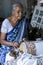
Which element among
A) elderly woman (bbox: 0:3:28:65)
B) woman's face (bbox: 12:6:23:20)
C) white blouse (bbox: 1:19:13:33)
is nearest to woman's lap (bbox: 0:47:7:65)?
elderly woman (bbox: 0:3:28:65)

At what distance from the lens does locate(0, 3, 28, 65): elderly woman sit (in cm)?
269

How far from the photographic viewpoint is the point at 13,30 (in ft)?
9.10

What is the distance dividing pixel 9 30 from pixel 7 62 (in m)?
0.44

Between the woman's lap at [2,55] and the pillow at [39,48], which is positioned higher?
the pillow at [39,48]

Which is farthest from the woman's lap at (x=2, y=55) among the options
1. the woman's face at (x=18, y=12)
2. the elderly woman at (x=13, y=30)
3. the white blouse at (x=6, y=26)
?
the woman's face at (x=18, y=12)

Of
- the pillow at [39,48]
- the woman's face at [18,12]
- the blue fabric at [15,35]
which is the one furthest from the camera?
the blue fabric at [15,35]

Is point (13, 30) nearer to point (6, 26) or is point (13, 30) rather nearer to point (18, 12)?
point (6, 26)

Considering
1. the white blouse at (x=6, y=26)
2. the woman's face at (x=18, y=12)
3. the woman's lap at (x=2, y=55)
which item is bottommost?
the woman's lap at (x=2, y=55)

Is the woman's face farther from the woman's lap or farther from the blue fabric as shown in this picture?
the woman's lap

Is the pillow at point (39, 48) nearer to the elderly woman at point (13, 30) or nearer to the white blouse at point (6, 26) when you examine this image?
the elderly woman at point (13, 30)

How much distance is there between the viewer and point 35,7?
3.83m

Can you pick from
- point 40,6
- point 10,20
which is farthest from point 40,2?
point 10,20

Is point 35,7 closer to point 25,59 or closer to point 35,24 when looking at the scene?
point 35,24

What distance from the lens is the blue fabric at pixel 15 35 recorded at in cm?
278
